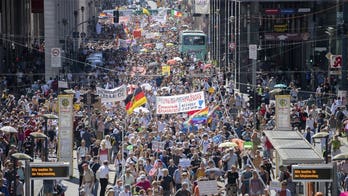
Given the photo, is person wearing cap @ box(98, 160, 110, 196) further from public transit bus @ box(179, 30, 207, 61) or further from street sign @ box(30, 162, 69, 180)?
public transit bus @ box(179, 30, 207, 61)

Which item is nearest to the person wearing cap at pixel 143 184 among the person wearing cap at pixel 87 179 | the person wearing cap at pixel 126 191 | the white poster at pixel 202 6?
the person wearing cap at pixel 87 179

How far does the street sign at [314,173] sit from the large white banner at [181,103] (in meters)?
15.3

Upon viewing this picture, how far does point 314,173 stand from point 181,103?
15997 millimetres

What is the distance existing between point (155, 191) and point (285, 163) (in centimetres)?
298

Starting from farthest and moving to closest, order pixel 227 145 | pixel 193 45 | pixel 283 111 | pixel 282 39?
pixel 193 45, pixel 282 39, pixel 283 111, pixel 227 145

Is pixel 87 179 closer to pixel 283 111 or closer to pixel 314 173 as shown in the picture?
pixel 314 173

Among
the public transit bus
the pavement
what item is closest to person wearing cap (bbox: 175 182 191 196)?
the pavement

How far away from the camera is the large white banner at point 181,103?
3856cm

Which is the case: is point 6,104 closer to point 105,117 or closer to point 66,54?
point 105,117

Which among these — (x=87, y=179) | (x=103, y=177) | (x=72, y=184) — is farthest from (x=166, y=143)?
(x=87, y=179)

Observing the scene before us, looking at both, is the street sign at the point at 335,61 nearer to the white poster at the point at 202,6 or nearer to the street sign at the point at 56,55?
the street sign at the point at 56,55

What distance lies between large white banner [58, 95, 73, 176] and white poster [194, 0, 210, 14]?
7709 cm

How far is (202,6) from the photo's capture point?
112375mm

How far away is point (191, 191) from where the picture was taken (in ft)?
88.3
